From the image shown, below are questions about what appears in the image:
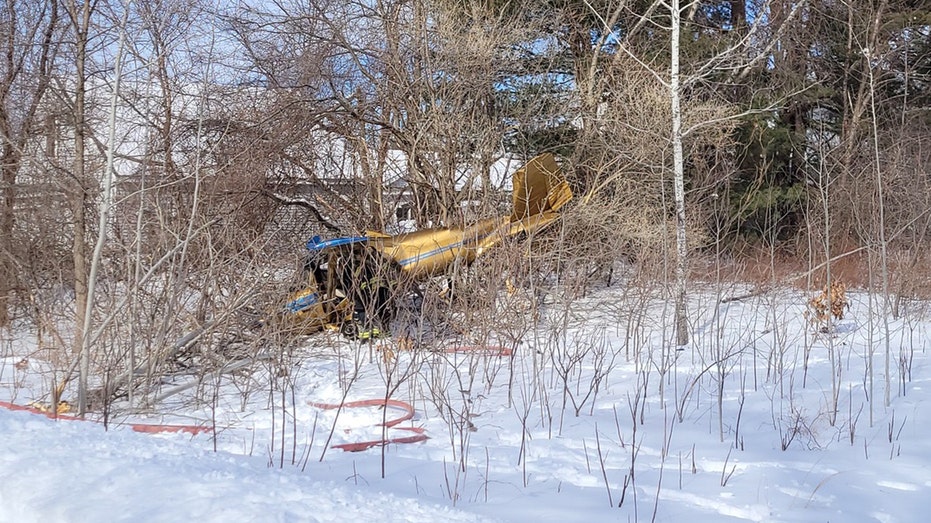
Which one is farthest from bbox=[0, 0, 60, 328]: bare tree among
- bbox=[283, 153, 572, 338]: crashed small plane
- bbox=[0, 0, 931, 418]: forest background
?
bbox=[283, 153, 572, 338]: crashed small plane

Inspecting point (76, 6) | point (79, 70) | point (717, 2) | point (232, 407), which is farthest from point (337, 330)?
point (717, 2)

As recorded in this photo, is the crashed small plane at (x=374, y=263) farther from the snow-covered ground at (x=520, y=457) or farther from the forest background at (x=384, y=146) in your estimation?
the snow-covered ground at (x=520, y=457)

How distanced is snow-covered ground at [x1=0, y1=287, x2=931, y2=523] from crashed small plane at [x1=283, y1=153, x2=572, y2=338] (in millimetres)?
2187

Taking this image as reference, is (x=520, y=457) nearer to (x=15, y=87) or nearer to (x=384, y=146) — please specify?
(x=384, y=146)

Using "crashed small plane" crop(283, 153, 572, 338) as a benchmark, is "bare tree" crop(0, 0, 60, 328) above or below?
above

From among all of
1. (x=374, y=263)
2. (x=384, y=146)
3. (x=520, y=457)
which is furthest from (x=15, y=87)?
(x=520, y=457)

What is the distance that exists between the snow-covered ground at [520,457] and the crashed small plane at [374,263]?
2.19 metres

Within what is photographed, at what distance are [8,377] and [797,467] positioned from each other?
763 cm

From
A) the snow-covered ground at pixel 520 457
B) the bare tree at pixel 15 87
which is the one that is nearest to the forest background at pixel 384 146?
the bare tree at pixel 15 87

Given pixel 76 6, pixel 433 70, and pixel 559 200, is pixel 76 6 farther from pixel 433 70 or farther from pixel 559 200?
pixel 559 200

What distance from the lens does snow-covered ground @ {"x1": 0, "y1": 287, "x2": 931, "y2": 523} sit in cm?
341

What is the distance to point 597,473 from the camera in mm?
4297

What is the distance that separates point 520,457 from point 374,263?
512 centimetres

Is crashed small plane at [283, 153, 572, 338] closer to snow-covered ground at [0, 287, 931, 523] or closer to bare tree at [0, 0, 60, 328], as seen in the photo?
snow-covered ground at [0, 287, 931, 523]
